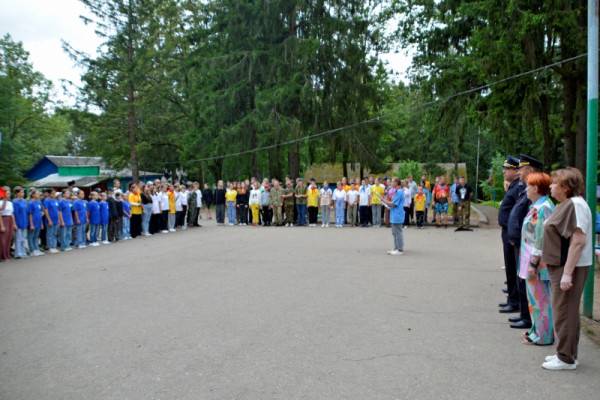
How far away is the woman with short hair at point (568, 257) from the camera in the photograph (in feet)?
16.7

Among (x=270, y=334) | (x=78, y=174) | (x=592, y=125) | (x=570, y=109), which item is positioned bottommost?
(x=270, y=334)

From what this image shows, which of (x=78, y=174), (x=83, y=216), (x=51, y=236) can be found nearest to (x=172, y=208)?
(x=83, y=216)

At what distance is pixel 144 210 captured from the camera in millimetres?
20984

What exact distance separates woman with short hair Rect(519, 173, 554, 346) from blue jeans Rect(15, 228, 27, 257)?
44.3ft

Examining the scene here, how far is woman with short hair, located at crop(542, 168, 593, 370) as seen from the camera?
5086 mm

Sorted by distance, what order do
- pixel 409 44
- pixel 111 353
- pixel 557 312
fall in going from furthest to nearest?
pixel 409 44 < pixel 111 353 < pixel 557 312

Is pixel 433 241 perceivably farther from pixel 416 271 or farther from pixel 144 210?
pixel 144 210

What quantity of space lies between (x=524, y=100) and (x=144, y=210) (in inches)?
569

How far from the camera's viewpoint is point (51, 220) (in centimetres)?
1605

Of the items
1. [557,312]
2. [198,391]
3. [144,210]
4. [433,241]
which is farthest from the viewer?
[144,210]

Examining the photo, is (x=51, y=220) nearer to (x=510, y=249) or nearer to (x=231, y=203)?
(x=231, y=203)

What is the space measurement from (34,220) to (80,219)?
1881mm

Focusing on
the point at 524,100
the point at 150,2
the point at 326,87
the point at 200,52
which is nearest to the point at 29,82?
the point at 150,2

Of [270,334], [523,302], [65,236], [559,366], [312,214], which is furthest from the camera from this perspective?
[312,214]
